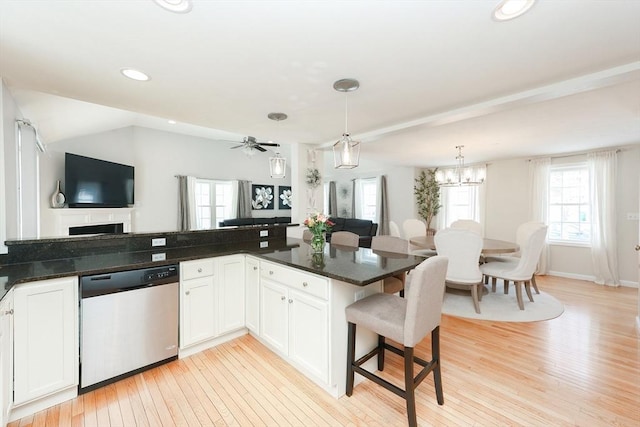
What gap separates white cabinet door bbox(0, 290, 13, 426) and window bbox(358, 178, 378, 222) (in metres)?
7.06

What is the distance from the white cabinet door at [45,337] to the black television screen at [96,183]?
3.68m

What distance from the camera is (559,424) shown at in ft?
5.52

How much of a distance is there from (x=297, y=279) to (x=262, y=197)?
649 cm

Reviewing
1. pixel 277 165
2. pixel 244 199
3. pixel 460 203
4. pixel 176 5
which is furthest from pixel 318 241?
pixel 244 199

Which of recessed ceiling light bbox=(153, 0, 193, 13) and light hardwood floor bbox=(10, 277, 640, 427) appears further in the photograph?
light hardwood floor bbox=(10, 277, 640, 427)

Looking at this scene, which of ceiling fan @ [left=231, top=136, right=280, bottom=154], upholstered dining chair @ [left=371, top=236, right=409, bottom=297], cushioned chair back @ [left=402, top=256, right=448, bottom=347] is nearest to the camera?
cushioned chair back @ [left=402, top=256, right=448, bottom=347]

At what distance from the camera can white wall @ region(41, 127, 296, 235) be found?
5.32 metres

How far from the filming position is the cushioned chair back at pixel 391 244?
2.74 m

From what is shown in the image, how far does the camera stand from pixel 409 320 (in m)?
1.61

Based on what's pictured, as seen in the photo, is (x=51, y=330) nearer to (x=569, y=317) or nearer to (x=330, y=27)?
(x=330, y=27)

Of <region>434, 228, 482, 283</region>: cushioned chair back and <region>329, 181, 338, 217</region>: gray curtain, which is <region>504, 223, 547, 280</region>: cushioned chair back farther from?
<region>329, 181, 338, 217</region>: gray curtain

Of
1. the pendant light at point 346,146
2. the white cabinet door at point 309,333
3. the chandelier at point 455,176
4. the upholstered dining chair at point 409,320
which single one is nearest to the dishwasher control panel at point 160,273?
the white cabinet door at point 309,333

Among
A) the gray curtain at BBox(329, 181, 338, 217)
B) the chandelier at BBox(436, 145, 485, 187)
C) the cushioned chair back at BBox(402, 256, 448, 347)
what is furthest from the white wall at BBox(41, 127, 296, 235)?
the cushioned chair back at BBox(402, 256, 448, 347)

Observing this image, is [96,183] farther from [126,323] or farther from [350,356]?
[350,356]
